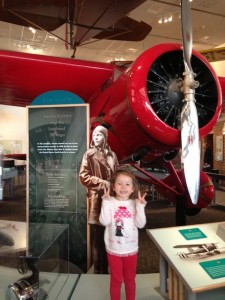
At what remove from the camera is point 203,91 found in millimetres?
2523

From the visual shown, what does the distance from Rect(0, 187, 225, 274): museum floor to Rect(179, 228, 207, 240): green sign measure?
3.96ft

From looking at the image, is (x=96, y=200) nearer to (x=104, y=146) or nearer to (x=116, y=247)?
(x=104, y=146)

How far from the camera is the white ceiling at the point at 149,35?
6566 mm

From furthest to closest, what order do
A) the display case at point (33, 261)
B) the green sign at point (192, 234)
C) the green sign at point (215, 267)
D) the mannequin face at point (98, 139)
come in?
1. the mannequin face at point (98, 139)
2. the green sign at point (192, 234)
3. the display case at point (33, 261)
4. the green sign at point (215, 267)

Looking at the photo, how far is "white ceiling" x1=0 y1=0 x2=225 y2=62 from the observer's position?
259 inches

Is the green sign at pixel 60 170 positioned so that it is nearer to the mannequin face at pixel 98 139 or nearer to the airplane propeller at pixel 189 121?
the mannequin face at pixel 98 139

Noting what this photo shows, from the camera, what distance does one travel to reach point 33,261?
1.70m

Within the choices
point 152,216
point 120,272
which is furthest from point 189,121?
point 152,216

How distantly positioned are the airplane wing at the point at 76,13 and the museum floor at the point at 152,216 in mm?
2939

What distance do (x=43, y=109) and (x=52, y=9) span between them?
7.04 feet

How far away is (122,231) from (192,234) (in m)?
0.51

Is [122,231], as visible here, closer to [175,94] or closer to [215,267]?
[215,267]

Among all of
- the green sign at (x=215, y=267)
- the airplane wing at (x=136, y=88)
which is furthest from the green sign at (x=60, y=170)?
the green sign at (x=215, y=267)

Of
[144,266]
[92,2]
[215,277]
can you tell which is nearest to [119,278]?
[215,277]
